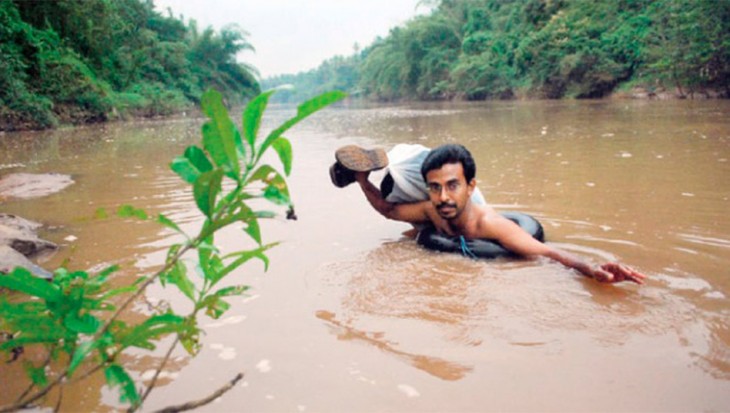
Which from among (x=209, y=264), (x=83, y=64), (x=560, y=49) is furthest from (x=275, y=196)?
(x=560, y=49)

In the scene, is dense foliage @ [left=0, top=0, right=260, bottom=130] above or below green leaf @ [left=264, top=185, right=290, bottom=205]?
above

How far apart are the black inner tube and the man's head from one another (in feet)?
0.73

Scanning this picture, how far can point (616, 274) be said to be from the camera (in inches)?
99.2

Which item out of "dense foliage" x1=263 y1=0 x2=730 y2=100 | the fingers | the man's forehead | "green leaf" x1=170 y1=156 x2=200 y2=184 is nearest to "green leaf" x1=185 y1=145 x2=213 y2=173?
"green leaf" x1=170 y1=156 x2=200 y2=184

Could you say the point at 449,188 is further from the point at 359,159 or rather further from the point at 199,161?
the point at 199,161

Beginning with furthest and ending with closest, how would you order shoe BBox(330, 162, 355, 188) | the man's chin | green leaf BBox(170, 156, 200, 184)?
shoe BBox(330, 162, 355, 188), the man's chin, green leaf BBox(170, 156, 200, 184)

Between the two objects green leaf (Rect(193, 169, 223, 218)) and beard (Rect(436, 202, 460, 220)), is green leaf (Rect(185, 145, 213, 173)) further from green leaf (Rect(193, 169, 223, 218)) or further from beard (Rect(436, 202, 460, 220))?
beard (Rect(436, 202, 460, 220))

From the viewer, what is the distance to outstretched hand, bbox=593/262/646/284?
2.45 metres

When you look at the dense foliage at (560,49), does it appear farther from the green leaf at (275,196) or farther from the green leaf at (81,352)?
the green leaf at (81,352)

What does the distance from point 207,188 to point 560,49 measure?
29.5 m

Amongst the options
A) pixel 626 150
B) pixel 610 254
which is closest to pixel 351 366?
pixel 610 254

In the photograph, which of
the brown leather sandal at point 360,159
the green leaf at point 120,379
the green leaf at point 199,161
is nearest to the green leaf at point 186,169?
the green leaf at point 199,161

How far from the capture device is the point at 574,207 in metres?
4.36

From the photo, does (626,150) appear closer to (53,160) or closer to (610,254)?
(610,254)
